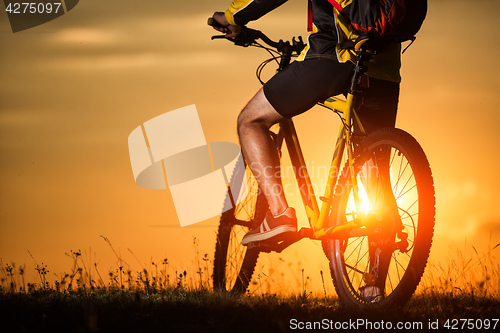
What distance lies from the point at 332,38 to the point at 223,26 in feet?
3.11

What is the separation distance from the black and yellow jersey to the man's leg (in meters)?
0.51

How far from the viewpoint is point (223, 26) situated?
16.1 ft

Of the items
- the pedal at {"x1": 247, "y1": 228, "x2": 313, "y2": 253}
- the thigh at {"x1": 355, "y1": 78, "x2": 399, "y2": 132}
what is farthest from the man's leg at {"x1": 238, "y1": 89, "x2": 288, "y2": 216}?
the thigh at {"x1": 355, "y1": 78, "x2": 399, "y2": 132}

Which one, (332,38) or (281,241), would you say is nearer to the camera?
(332,38)

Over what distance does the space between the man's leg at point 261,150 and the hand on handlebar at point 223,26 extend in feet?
2.10

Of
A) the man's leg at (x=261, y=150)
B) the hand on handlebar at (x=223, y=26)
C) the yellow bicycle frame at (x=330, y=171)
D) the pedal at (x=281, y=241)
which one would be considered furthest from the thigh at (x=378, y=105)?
the hand on handlebar at (x=223, y=26)

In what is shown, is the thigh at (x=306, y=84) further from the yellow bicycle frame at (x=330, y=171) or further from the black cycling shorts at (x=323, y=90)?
the yellow bicycle frame at (x=330, y=171)

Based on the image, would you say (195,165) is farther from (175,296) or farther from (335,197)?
(335,197)

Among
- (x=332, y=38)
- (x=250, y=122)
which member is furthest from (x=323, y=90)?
(x=250, y=122)

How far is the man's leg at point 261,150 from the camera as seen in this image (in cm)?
462

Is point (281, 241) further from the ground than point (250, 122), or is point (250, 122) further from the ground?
point (250, 122)

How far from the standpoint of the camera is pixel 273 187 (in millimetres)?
4652

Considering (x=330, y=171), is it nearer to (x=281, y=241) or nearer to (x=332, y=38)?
(x=281, y=241)

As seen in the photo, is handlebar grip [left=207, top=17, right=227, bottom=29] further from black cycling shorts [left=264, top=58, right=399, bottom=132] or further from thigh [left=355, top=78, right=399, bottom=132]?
thigh [left=355, top=78, right=399, bottom=132]
